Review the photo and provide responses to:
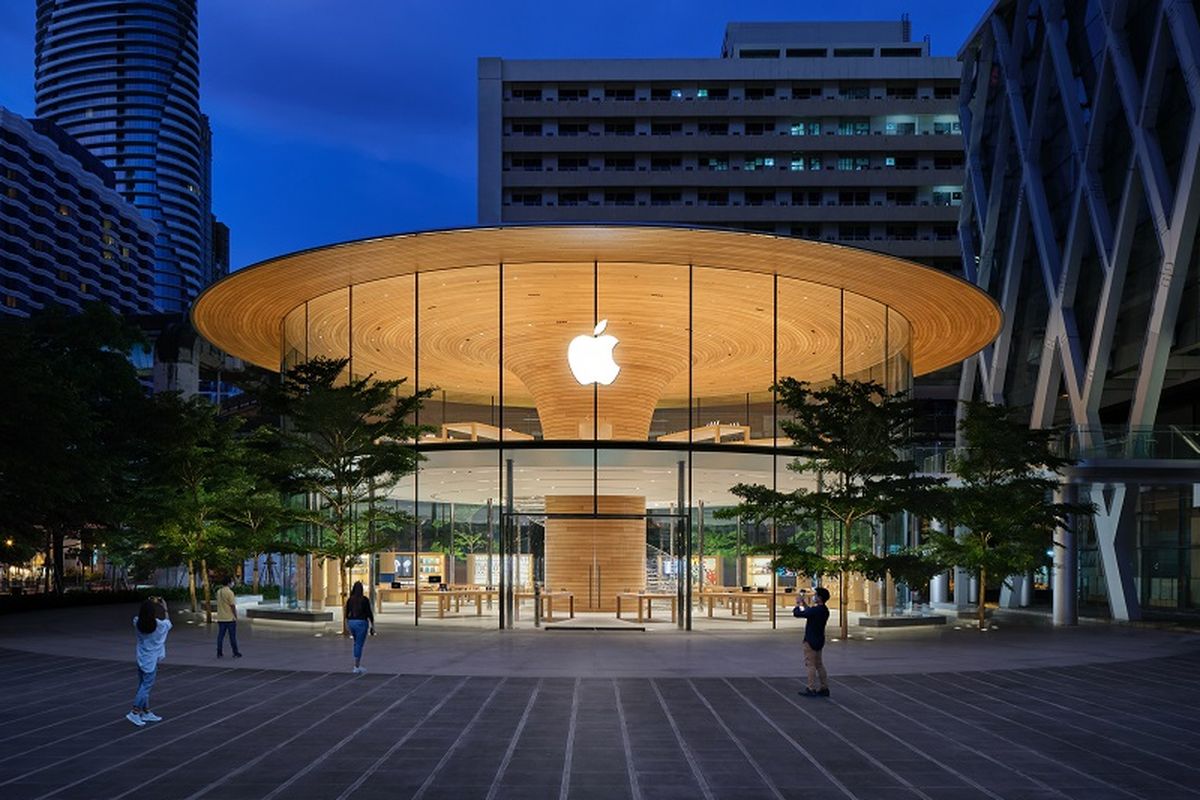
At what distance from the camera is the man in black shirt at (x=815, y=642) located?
16.0m

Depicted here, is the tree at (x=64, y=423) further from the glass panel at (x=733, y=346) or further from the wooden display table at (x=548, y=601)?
the glass panel at (x=733, y=346)

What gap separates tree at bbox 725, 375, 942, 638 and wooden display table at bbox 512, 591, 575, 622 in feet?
20.2

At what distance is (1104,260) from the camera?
39.8m

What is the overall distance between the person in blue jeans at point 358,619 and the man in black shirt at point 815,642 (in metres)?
6.83

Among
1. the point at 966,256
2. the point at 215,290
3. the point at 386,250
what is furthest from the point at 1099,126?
the point at 215,290

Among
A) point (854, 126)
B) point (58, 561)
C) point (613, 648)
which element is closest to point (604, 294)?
point (613, 648)

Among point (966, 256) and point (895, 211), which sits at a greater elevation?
point (895, 211)

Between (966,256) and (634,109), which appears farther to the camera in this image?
(634,109)

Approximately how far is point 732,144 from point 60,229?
99.8 meters

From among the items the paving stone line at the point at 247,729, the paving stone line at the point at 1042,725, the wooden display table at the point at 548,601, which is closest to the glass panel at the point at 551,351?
the wooden display table at the point at 548,601

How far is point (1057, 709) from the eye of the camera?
1527 cm

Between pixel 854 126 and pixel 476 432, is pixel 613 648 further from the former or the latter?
pixel 854 126

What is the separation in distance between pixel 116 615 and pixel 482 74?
58.5m

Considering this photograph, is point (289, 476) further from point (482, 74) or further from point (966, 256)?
point (482, 74)
